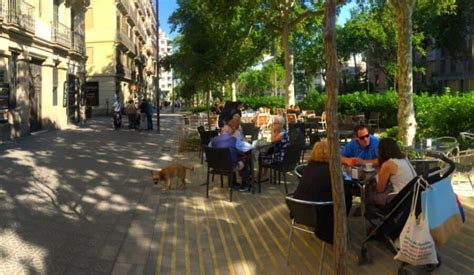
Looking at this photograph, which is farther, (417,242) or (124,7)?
(124,7)

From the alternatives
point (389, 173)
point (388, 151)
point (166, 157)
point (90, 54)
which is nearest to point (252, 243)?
point (389, 173)

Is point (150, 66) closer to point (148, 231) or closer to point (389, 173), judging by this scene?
point (148, 231)

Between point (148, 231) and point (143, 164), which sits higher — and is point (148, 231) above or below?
below

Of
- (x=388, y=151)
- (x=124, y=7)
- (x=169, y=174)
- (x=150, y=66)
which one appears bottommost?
(x=169, y=174)

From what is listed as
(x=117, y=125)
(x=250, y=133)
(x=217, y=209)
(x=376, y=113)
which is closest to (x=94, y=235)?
(x=217, y=209)

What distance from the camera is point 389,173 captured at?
17.3 ft

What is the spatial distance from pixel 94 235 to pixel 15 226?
1115mm

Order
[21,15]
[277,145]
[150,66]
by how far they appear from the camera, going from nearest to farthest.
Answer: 1. [277,145]
2. [21,15]
3. [150,66]

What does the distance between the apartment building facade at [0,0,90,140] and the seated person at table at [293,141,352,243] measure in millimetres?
15116

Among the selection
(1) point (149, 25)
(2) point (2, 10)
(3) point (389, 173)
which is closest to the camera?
(3) point (389, 173)

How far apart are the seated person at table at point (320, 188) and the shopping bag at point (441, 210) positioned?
869mm

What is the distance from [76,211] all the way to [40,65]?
17179 mm

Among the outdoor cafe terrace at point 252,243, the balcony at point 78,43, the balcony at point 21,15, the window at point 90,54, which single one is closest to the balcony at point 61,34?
the balcony at point 78,43

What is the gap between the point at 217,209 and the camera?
7.48 m
